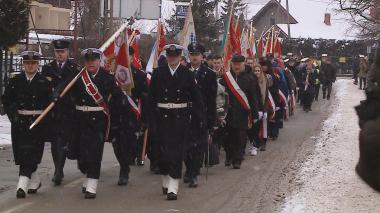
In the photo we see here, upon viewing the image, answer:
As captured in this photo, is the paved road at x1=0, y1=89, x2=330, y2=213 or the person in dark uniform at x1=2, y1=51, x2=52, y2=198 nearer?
the paved road at x1=0, y1=89, x2=330, y2=213

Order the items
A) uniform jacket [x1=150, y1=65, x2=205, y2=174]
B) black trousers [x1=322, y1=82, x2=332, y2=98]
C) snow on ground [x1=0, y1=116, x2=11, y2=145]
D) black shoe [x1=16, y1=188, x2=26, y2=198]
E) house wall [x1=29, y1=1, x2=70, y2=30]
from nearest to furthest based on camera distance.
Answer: black shoe [x1=16, y1=188, x2=26, y2=198] < uniform jacket [x1=150, y1=65, x2=205, y2=174] < snow on ground [x1=0, y1=116, x2=11, y2=145] < black trousers [x1=322, y1=82, x2=332, y2=98] < house wall [x1=29, y1=1, x2=70, y2=30]

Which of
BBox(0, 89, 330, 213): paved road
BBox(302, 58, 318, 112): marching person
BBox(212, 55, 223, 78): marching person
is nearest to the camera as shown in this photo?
BBox(0, 89, 330, 213): paved road

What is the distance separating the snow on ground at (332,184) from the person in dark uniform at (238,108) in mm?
1122

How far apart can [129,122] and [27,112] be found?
1819 mm

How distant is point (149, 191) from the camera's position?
9125 mm

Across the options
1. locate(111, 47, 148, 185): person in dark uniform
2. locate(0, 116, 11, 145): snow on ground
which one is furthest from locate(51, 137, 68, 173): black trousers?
locate(0, 116, 11, 145): snow on ground

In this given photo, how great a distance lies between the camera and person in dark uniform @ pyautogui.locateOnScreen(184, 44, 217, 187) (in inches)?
369

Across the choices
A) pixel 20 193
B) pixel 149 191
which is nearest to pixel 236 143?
pixel 149 191

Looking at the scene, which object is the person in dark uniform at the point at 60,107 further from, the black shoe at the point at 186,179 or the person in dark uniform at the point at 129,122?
the black shoe at the point at 186,179

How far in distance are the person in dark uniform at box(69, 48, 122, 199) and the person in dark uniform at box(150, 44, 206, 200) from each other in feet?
2.02

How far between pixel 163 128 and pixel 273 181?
7.43 ft

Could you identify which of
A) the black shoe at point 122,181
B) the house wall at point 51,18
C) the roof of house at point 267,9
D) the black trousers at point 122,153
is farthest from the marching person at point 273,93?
the roof of house at point 267,9

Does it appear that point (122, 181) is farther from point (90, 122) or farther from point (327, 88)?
point (327, 88)

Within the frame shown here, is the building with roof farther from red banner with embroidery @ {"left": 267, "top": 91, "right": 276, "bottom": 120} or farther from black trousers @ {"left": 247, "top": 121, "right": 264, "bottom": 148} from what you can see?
black trousers @ {"left": 247, "top": 121, "right": 264, "bottom": 148}
